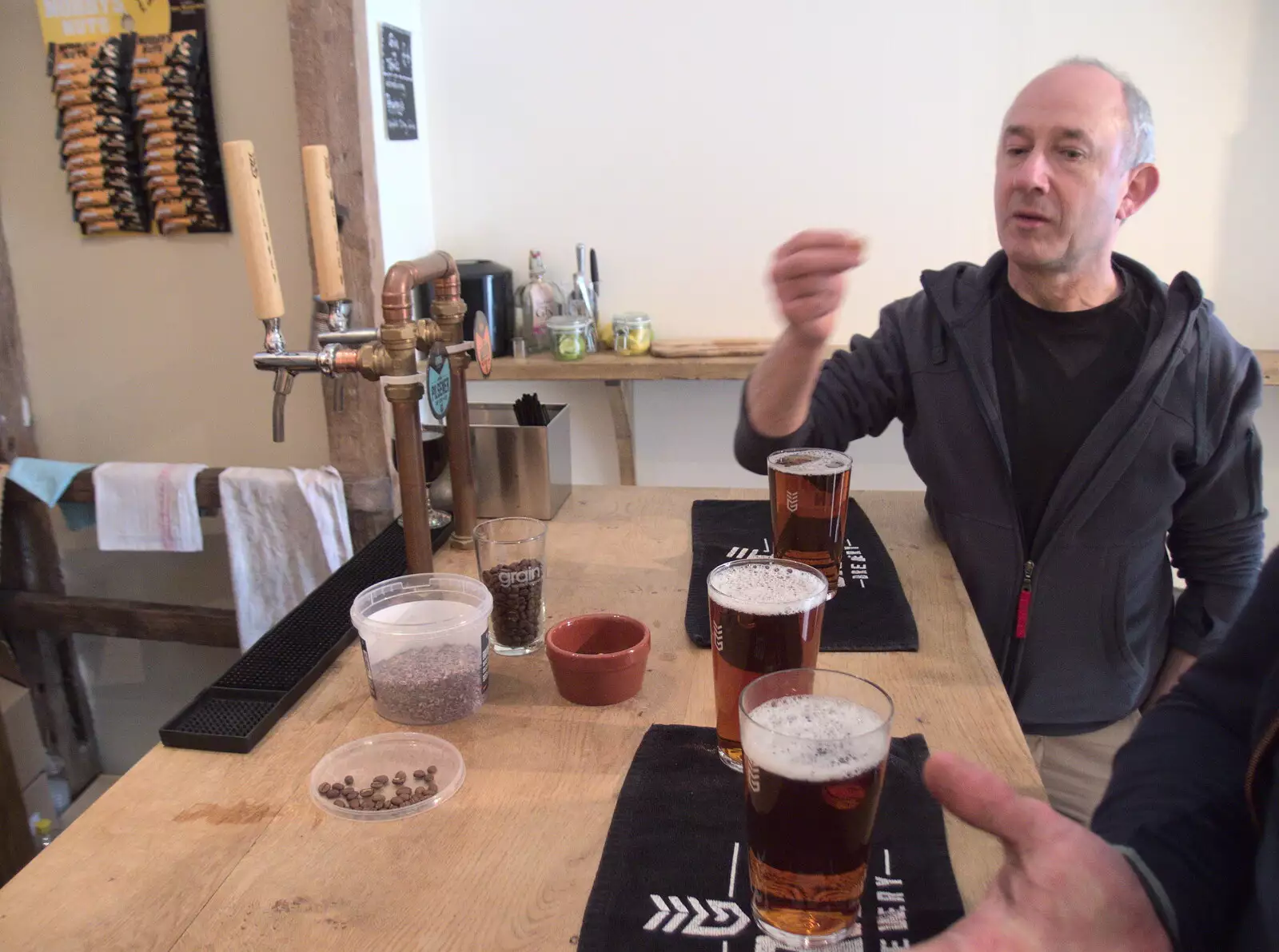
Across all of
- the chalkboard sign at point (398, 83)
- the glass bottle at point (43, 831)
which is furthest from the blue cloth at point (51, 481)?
the chalkboard sign at point (398, 83)

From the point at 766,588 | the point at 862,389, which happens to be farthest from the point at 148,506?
the point at 766,588

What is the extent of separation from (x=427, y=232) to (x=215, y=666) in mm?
1363

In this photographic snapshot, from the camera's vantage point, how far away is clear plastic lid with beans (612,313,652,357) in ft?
9.17

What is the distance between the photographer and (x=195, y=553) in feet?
8.21

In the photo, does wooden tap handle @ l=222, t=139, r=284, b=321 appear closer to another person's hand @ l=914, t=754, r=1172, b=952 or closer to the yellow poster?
another person's hand @ l=914, t=754, r=1172, b=952

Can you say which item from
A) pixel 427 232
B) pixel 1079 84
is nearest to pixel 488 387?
pixel 427 232

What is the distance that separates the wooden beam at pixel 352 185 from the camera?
1976 mm

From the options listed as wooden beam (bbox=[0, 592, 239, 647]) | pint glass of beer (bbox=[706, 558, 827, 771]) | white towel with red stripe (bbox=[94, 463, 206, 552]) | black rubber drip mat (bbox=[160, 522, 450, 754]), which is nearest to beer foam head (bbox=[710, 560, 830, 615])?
pint glass of beer (bbox=[706, 558, 827, 771])

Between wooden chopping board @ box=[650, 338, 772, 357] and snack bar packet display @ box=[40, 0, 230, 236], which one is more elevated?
snack bar packet display @ box=[40, 0, 230, 236]

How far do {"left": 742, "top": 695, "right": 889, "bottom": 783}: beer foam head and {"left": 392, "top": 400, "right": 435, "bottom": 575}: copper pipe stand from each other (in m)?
0.68

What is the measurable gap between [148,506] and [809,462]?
1.56 metres

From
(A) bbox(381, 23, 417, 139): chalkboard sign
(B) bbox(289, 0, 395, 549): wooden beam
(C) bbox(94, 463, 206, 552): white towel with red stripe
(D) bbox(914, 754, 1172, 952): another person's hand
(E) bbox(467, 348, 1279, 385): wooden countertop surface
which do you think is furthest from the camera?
(E) bbox(467, 348, 1279, 385): wooden countertop surface

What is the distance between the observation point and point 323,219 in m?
1.27

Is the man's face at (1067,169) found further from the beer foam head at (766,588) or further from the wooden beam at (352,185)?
the wooden beam at (352,185)
